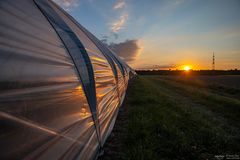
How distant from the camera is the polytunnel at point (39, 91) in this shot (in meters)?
1.08

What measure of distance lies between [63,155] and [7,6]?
136cm

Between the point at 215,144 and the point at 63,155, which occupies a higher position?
the point at 63,155

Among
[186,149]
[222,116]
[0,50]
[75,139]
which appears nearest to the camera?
[0,50]

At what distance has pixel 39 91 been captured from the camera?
4.46 feet

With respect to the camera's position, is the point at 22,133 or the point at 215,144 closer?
the point at 22,133

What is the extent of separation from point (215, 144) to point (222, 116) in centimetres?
292

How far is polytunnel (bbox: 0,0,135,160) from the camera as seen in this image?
1.08 m

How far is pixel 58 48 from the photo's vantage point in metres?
1.92

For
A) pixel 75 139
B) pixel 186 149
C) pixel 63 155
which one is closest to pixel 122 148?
pixel 186 149

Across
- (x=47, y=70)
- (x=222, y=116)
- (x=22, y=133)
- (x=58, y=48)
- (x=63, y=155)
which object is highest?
(x=58, y=48)

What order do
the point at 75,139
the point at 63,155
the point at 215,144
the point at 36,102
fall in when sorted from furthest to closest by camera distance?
1. the point at 215,144
2. the point at 75,139
3. the point at 63,155
4. the point at 36,102

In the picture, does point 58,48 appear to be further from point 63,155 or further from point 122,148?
point 122,148

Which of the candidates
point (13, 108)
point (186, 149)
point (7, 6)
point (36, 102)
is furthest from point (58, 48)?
point (186, 149)

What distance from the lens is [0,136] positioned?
0.98m
